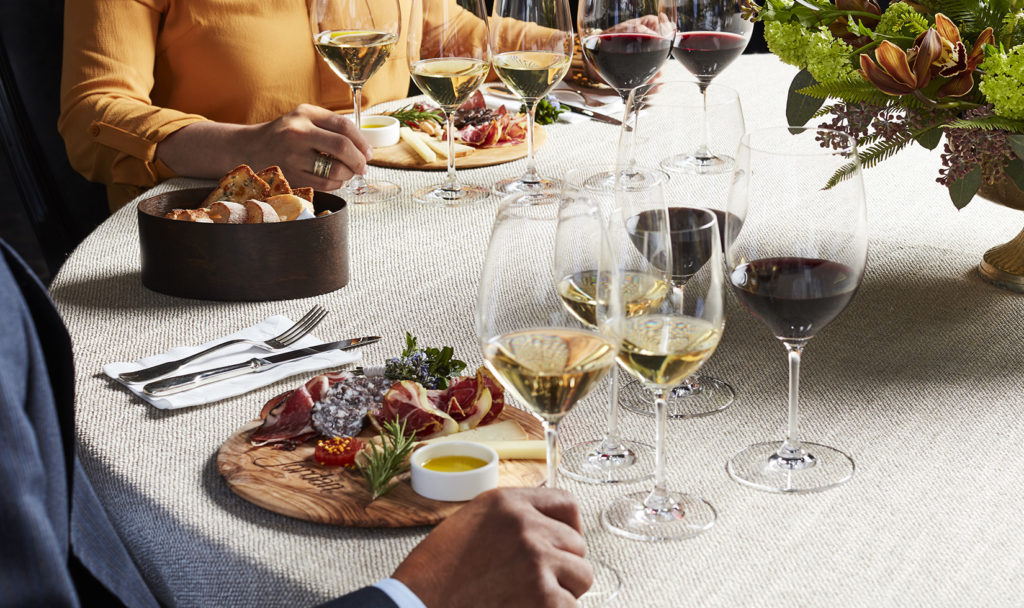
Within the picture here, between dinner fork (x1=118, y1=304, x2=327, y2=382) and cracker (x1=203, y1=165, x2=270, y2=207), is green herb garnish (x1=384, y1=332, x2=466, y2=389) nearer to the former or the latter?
dinner fork (x1=118, y1=304, x2=327, y2=382)

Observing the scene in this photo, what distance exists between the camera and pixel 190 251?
117cm

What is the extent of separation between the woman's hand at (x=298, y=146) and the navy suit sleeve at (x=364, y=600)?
91 cm

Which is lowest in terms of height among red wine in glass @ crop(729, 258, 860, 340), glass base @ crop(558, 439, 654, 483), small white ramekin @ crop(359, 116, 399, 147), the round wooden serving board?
glass base @ crop(558, 439, 654, 483)

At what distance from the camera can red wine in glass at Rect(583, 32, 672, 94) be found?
1.42 meters

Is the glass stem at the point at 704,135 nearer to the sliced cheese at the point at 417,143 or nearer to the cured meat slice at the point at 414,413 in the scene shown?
the cured meat slice at the point at 414,413

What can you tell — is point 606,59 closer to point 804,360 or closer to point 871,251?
point 871,251

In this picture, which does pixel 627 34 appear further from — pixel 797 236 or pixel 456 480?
pixel 456 480

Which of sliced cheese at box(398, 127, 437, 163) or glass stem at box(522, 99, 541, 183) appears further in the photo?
sliced cheese at box(398, 127, 437, 163)

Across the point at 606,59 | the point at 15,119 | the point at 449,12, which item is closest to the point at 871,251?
the point at 606,59

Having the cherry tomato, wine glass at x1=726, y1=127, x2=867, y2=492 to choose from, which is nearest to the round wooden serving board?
the cherry tomato

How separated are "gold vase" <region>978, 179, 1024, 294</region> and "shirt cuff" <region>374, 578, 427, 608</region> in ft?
2.69

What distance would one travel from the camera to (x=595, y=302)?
0.68 metres

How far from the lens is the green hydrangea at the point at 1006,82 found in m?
0.95

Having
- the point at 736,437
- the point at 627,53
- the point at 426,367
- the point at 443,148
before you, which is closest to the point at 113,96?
the point at 443,148
